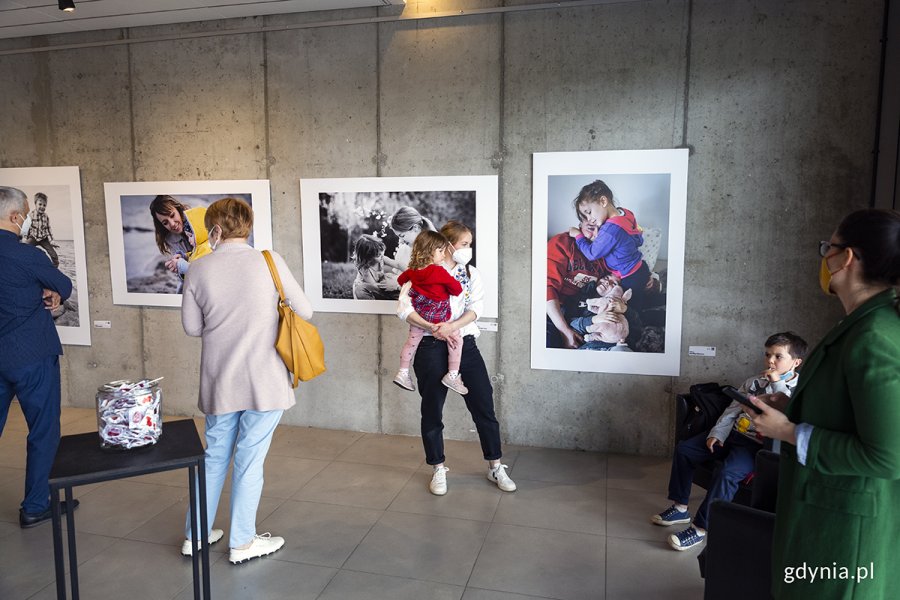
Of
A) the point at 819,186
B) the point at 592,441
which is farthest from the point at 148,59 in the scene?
the point at 819,186

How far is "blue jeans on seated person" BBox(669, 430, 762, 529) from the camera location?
332 centimetres

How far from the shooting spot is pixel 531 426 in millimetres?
5055

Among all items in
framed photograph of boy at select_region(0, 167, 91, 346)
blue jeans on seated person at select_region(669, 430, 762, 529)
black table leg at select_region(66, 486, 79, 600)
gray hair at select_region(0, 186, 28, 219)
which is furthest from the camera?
framed photograph of boy at select_region(0, 167, 91, 346)

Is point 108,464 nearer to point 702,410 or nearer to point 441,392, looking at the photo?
point 441,392

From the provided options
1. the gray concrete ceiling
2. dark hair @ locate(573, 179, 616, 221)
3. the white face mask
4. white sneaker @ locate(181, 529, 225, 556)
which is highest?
the gray concrete ceiling

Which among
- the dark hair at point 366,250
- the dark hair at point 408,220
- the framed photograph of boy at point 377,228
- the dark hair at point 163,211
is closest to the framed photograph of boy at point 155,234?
the dark hair at point 163,211

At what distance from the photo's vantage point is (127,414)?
237 centimetres

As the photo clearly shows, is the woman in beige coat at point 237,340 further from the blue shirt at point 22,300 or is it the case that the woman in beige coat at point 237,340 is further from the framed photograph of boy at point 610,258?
the framed photograph of boy at point 610,258

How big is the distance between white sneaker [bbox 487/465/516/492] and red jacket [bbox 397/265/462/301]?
4.36ft

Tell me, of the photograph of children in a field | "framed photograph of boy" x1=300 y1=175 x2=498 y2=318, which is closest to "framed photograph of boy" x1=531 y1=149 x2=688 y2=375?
"framed photograph of boy" x1=300 y1=175 x2=498 y2=318

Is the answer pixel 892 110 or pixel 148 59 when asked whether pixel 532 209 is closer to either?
pixel 892 110

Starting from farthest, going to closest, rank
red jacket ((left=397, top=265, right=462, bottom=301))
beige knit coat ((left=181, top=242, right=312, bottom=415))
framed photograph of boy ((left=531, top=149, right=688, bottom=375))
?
1. framed photograph of boy ((left=531, top=149, right=688, bottom=375))
2. red jacket ((left=397, top=265, right=462, bottom=301))
3. beige knit coat ((left=181, top=242, right=312, bottom=415))

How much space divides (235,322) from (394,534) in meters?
1.61

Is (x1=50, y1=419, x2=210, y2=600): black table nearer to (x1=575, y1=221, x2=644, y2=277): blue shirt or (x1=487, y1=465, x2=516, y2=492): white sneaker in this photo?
(x1=487, y1=465, x2=516, y2=492): white sneaker
